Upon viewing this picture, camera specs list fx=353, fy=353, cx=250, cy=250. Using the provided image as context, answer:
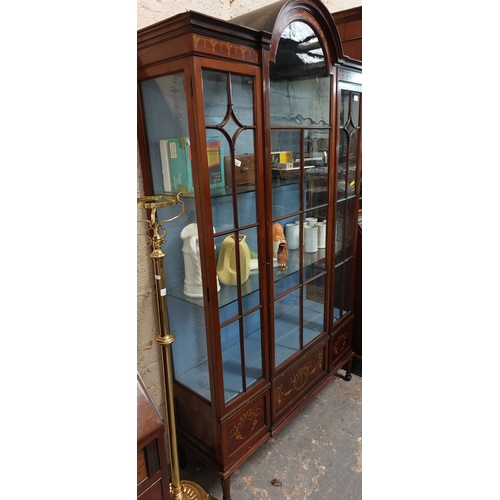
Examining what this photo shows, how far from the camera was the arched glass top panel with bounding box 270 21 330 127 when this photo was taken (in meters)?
1.33

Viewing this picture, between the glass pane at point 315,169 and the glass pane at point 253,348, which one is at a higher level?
the glass pane at point 315,169

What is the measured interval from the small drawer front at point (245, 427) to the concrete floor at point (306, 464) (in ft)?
0.69

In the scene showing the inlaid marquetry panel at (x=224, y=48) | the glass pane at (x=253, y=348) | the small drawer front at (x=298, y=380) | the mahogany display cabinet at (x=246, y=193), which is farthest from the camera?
the small drawer front at (x=298, y=380)

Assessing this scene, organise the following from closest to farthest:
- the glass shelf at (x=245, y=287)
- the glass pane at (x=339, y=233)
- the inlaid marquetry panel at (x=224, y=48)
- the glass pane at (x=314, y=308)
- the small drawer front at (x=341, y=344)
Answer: the inlaid marquetry panel at (x=224, y=48)
the glass shelf at (x=245, y=287)
the glass pane at (x=314, y=308)
the glass pane at (x=339, y=233)
the small drawer front at (x=341, y=344)

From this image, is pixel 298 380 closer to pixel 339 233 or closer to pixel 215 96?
pixel 339 233

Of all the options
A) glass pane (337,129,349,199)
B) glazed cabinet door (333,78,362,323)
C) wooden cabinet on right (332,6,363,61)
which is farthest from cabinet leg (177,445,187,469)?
wooden cabinet on right (332,6,363,61)

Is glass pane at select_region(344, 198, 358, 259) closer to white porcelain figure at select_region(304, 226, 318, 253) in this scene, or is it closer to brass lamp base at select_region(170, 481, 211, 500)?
white porcelain figure at select_region(304, 226, 318, 253)

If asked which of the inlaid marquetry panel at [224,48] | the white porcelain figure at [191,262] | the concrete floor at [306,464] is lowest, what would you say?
the concrete floor at [306,464]

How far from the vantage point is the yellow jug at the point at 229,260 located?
1.27 meters

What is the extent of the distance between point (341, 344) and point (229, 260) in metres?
1.06

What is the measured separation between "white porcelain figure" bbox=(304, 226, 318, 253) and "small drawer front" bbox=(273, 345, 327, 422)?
525 mm

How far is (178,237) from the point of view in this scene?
4.34 feet

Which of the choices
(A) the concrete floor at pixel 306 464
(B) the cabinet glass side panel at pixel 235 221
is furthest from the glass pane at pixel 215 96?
(A) the concrete floor at pixel 306 464

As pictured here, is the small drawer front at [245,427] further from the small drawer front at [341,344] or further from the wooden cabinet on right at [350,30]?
the wooden cabinet on right at [350,30]
